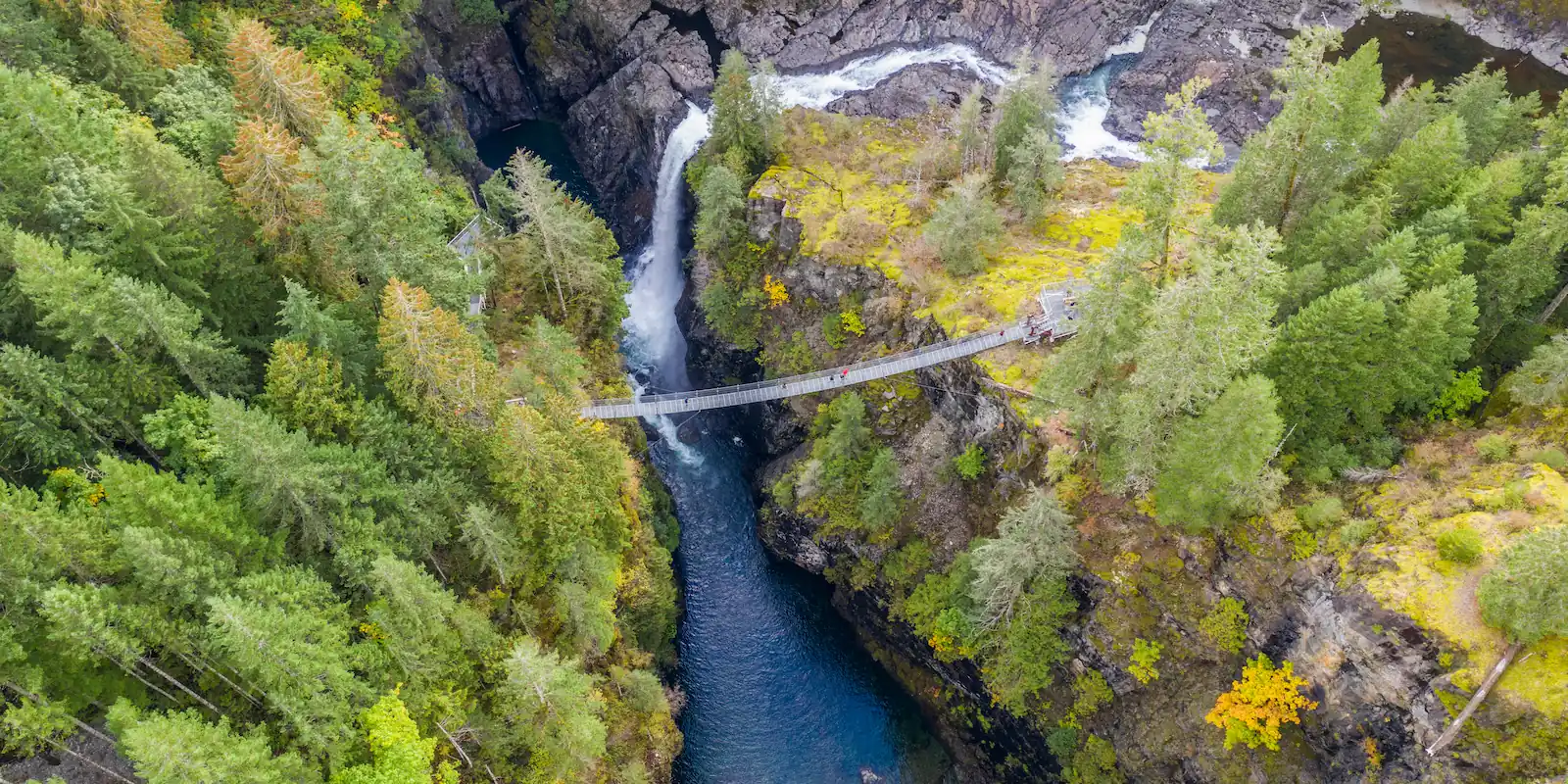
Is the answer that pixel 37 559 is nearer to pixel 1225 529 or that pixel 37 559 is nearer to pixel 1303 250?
pixel 1225 529

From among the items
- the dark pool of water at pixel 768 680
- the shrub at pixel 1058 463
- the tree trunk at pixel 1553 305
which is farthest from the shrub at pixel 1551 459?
the dark pool of water at pixel 768 680

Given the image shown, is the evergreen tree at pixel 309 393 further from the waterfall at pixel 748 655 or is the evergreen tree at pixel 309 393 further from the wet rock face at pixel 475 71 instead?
the wet rock face at pixel 475 71

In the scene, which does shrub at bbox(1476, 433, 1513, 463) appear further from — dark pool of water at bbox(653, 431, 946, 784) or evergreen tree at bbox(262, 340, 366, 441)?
evergreen tree at bbox(262, 340, 366, 441)

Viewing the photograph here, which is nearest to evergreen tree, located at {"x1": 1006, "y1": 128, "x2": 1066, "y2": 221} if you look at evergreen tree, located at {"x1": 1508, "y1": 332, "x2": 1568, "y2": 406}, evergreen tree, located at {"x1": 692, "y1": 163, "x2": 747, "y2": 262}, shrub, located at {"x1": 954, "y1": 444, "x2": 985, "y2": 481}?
shrub, located at {"x1": 954, "y1": 444, "x2": 985, "y2": 481}

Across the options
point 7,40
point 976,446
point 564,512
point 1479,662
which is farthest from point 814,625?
point 7,40

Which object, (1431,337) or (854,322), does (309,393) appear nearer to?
(854,322)

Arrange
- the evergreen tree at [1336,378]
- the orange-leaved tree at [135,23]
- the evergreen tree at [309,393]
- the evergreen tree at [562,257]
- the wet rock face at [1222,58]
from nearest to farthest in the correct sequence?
the evergreen tree at [309,393], the evergreen tree at [1336,378], the orange-leaved tree at [135,23], the evergreen tree at [562,257], the wet rock face at [1222,58]

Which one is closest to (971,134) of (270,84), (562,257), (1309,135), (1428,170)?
(1309,135)
